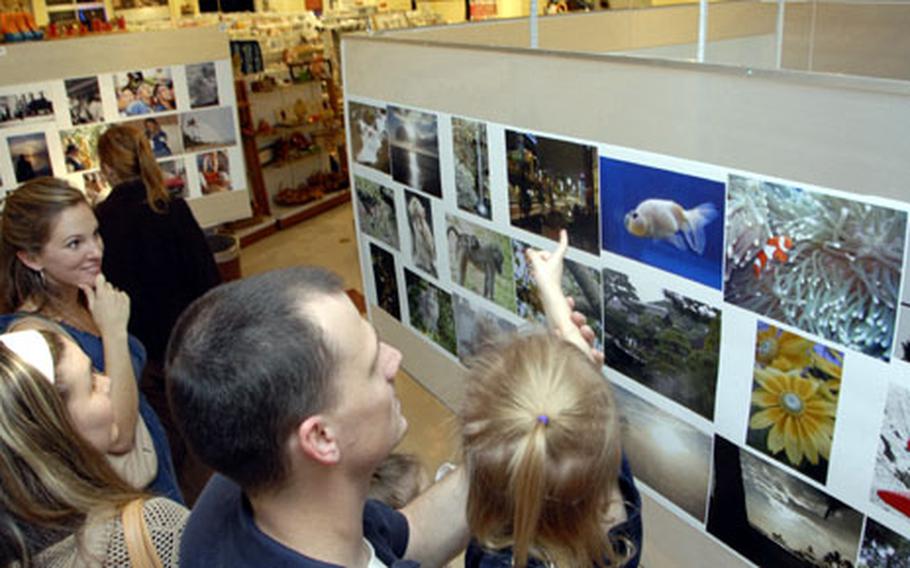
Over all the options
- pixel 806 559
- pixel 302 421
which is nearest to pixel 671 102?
pixel 806 559

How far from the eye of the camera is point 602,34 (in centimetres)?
440

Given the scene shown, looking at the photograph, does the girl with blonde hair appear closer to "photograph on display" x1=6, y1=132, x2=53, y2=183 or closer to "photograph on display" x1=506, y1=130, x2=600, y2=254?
"photograph on display" x1=506, y1=130, x2=600, y2=254

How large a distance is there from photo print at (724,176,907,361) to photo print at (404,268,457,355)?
1530 millimetres

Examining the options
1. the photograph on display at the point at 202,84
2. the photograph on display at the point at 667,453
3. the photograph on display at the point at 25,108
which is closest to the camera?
the photograph on display at the point at 667,453

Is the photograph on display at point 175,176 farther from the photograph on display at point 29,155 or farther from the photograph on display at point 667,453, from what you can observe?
the photograph on display at point 667,453

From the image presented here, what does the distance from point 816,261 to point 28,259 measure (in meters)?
1.96

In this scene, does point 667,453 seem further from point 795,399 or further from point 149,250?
point 149,250

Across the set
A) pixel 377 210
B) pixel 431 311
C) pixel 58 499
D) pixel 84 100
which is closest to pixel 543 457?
pixel 58 499

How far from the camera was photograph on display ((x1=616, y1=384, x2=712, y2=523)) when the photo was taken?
6.91ft

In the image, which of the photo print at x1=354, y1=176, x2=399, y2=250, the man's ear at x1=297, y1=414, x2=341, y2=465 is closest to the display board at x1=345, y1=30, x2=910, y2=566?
the photo print at x1=354, y1=176, x2=399, y2=250

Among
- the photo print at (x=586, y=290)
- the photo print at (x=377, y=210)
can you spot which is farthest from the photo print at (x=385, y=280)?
the photo print at (x=586, y=290)

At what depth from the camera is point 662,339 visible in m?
2.10

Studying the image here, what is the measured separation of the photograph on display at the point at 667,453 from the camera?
2.11 metres

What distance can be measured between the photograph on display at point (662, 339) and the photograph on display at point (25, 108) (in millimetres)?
3949
